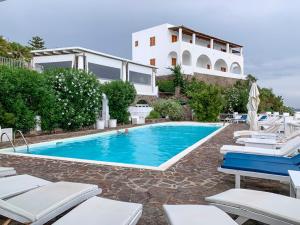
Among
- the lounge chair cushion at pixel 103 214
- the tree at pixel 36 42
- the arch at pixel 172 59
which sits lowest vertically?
the lounge chair cushion at pixel 103 214

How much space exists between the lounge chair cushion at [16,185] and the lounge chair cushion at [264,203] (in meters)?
2.35

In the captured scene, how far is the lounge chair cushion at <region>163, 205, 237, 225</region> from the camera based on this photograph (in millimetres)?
2594

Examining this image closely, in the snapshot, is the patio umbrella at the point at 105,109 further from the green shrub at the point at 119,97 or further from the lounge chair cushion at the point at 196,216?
the lounge chair cushion at the point at 196,216

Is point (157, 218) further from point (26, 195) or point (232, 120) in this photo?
point (232, 120)

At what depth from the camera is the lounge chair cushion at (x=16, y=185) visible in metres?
3.42

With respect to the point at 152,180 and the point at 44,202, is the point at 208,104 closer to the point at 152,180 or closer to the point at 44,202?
the point at 152,180

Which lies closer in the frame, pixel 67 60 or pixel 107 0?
pixel 107 0

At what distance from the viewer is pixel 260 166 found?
4.71 metres

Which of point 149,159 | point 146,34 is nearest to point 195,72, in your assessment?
point 146,34

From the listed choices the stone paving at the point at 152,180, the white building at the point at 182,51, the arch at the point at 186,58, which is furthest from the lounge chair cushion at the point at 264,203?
the arch at the point at 186,58

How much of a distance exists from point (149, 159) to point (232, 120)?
1646cm

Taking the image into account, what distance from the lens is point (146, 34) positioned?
39.8m

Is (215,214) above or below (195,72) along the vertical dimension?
below

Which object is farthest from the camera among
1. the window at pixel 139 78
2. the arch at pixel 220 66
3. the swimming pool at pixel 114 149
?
the arch at pixel 220 66
